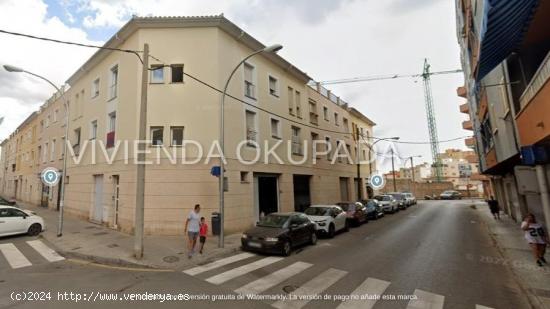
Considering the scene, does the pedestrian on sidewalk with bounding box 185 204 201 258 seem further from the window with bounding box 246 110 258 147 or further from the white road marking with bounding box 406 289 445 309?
the white road marking with bounding box 406 289 445 309

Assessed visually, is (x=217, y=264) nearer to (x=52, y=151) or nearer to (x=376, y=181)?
(x=52, y=151)

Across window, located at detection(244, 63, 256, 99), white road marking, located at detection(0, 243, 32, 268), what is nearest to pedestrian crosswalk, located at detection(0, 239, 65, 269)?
white road marking, located at detection(0, 243, 32, 268)

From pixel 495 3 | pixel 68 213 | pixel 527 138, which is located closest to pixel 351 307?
pixel 495 3

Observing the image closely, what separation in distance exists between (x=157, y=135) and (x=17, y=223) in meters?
6.97

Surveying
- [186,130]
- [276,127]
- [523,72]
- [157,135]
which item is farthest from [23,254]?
[523,72]

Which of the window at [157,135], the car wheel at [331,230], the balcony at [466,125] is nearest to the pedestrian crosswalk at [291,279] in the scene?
the car wheel at [331,230]

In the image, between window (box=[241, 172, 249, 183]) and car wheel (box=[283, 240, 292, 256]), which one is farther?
window (box=[241, 172, 249, 183])

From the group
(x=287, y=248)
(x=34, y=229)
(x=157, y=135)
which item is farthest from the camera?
(x=157, y=135)

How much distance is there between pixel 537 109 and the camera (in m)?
6.68

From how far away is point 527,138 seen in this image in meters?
7.89

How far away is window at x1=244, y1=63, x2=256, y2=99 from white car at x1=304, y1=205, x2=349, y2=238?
24.2 ft

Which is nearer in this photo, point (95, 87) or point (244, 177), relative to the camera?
point (244, 177)

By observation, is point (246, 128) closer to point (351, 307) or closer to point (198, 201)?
point (198, 201)

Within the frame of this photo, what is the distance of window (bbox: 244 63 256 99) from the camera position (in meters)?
15.5
